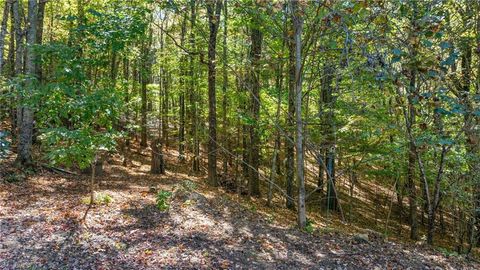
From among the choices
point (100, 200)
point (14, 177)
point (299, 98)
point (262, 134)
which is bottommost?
point (100, 200)

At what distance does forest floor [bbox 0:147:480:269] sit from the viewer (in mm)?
5184

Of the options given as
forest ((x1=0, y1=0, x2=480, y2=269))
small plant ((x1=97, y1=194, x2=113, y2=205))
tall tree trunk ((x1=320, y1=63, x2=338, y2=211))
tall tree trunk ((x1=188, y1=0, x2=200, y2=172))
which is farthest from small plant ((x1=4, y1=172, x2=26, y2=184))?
tall tree trunk ((x1=320, y1=63, x2=338, y2=211))

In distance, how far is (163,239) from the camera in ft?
19.7

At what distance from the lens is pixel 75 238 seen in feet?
18.5

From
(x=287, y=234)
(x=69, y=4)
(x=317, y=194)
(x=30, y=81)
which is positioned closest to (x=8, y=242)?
(x=30, y=81)

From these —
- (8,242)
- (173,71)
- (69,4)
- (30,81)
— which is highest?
(69,4)

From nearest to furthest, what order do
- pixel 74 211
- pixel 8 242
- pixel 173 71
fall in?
pixel 8 242 < pixel 74 211 < pixel 173 71

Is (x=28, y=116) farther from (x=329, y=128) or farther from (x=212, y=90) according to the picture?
(x=329, y=128)

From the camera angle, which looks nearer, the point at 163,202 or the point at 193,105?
the point at 163,202

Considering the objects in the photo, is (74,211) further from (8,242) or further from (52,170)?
(52,170)

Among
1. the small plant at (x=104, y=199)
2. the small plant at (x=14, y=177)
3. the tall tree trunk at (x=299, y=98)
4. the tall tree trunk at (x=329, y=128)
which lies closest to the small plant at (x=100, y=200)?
the small plant at (x=104, y=199)

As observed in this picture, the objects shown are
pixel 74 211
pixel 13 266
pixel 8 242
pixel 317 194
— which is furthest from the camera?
pixel 317 194

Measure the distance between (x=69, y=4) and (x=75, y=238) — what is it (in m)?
13.1

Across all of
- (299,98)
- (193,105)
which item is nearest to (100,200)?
(299,98)
